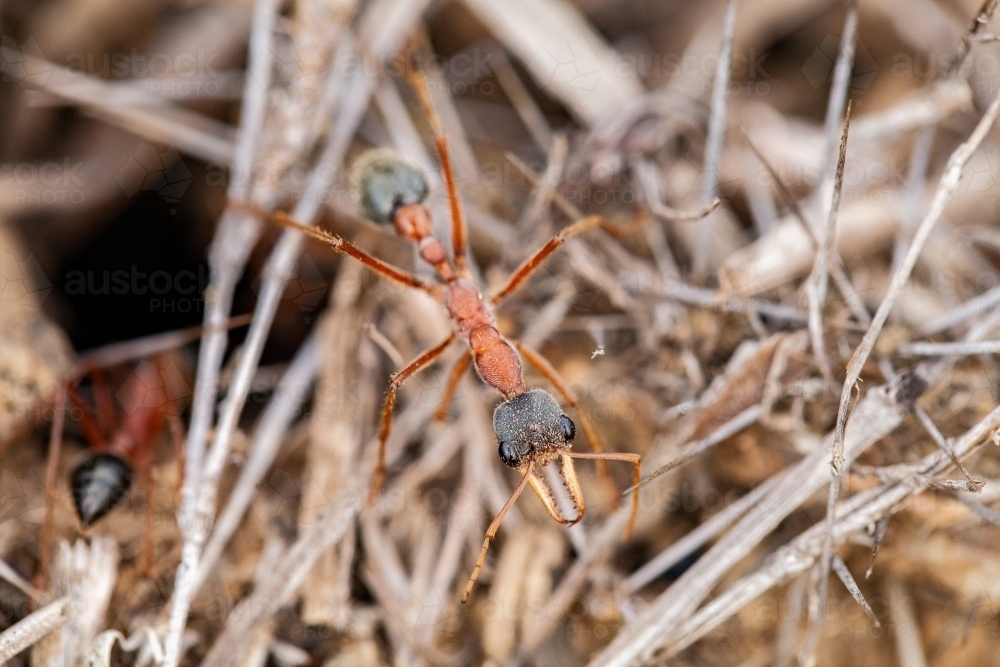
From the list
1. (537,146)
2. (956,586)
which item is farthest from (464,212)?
(956,586)

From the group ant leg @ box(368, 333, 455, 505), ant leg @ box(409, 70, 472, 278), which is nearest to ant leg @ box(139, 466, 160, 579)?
ant leg @ box(368, 333, 455, 505)

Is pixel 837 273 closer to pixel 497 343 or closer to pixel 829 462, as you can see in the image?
pixel 829 462

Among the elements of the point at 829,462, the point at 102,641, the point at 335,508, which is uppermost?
the point at 335,508

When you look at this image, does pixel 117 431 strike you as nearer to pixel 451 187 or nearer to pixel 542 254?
pixel 451 187

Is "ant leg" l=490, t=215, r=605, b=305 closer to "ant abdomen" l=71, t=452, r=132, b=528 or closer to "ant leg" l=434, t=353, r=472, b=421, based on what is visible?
"ant leg" l=434, t=353, r=472, b=421

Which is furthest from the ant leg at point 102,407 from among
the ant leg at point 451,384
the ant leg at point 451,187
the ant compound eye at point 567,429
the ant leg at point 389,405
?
the ant compound eye at point 567,429

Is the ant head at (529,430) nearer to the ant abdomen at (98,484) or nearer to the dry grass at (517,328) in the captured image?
the dry grass at (517,328)
